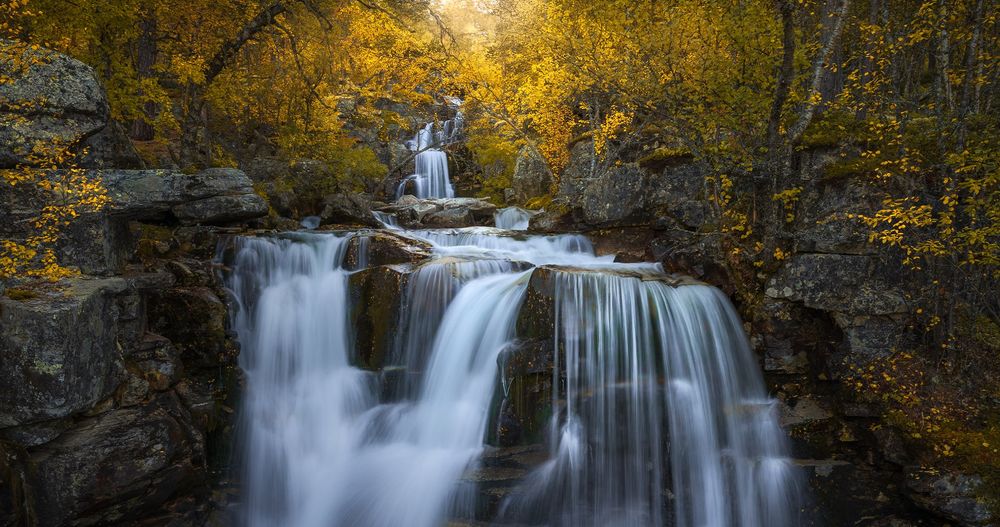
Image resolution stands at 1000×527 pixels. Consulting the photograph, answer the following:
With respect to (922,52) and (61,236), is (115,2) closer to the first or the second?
(61,236)

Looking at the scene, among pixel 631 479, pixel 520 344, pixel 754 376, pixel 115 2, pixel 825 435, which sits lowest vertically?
pixel 631 479

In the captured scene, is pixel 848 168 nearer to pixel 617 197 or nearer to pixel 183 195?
pixel 617 197

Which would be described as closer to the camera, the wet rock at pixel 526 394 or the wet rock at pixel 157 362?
A: the wet rock at pixel 157 362

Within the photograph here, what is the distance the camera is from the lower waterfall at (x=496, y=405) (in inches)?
266

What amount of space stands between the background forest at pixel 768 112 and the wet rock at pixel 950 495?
149mm

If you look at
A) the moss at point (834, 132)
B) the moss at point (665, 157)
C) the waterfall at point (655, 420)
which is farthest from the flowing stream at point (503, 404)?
the moss at point (834, 132)

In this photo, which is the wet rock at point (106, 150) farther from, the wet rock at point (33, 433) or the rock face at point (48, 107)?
the wet rock at point (33, 433)

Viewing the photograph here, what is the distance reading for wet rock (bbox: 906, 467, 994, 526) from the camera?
557 cm

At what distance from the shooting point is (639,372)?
24.3ft

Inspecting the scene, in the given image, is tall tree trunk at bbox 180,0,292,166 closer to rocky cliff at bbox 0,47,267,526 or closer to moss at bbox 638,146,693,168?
Answer: rocky cliff at bbox 0,47,267,526

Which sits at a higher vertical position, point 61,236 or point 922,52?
point 922,52

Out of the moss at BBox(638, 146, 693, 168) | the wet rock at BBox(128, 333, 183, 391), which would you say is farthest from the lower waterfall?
the moss at BBox(638, 146, 693, 168)

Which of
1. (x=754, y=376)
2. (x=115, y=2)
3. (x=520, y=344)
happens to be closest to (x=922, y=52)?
(x=754, y=376)

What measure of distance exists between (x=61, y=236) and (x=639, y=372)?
782cm
